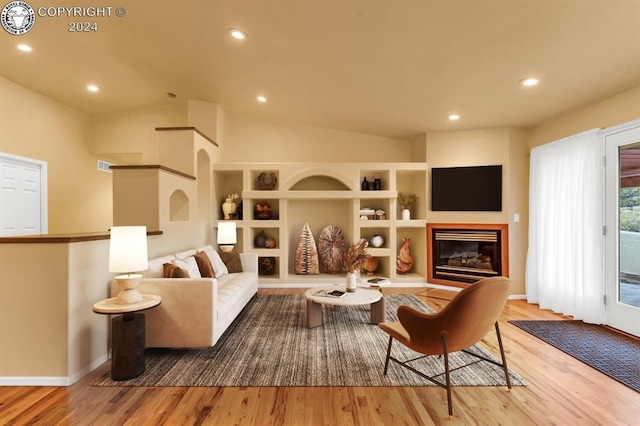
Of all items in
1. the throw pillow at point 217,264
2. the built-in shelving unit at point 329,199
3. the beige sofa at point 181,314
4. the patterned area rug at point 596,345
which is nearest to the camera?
the patterned area rug at point 596,345

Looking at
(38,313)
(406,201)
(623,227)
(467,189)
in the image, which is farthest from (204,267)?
(623,227)

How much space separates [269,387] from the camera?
6.98 feet

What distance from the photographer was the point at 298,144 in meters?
5.51

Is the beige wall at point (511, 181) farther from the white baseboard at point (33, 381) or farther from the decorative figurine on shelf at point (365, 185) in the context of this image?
the white baseboard at point (33, 381)

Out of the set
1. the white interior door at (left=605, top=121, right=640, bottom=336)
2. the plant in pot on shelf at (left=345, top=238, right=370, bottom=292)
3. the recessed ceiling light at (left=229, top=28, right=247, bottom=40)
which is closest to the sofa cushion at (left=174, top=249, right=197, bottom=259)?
the plant in pot on shelf at (left=345, top=238, right=370, bottom=292)

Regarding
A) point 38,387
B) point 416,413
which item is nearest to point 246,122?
point 38,387

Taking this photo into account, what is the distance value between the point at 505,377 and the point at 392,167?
3460mm

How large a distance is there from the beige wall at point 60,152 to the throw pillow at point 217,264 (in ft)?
10.1

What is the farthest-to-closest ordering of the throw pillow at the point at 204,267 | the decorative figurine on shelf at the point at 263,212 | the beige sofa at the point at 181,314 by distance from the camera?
the decorative figurine on shelf at the point at 263,212, the throw pillow at the point at 204,267, the beige sofa at the point at 181,314

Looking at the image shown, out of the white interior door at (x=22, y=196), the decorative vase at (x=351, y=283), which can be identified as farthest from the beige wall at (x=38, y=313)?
the white interior door at (x=22, y=196)

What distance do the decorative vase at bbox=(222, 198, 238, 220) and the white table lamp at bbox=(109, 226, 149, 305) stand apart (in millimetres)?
2783

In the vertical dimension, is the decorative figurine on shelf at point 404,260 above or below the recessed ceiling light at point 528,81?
below

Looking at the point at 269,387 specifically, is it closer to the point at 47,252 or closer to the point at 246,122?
the point at 47,252

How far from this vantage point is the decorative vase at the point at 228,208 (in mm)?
5098
